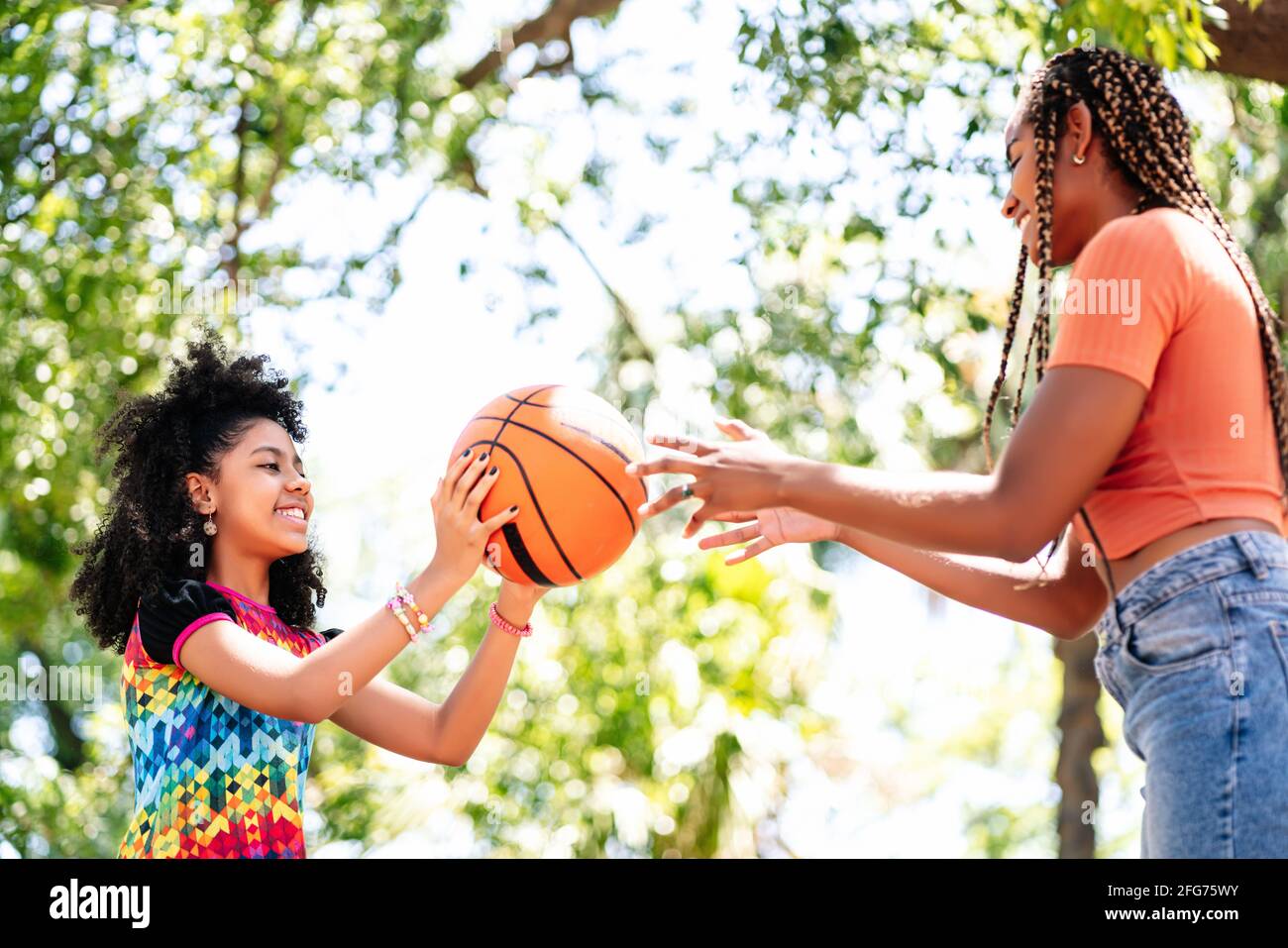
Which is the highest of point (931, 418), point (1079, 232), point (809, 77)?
point (809, 77)

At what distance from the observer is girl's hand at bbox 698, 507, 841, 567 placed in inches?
126

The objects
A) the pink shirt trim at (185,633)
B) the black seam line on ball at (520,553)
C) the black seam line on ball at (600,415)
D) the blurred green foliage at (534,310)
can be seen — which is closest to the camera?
the pink shirt trim at (185,633)

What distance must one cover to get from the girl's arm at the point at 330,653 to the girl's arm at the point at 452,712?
35 cm

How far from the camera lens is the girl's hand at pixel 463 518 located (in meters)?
3.26

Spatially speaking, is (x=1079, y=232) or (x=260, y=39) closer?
(x=1079, y=232)

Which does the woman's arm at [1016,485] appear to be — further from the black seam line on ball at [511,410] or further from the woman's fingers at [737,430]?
the black seam line on ball at [511,410]

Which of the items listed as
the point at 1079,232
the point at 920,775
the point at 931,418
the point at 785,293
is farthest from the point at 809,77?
the point at 920,775

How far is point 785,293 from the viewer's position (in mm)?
8680

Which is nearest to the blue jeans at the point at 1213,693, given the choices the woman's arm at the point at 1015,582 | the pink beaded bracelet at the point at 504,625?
the woman's arm at the point at 1015,582

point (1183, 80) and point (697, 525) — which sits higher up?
point (1183, 80)

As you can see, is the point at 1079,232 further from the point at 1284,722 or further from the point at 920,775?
the point at 920,775

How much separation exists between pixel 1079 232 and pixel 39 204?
23.0 ft

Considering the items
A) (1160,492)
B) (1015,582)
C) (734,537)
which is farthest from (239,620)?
(1160,492)
